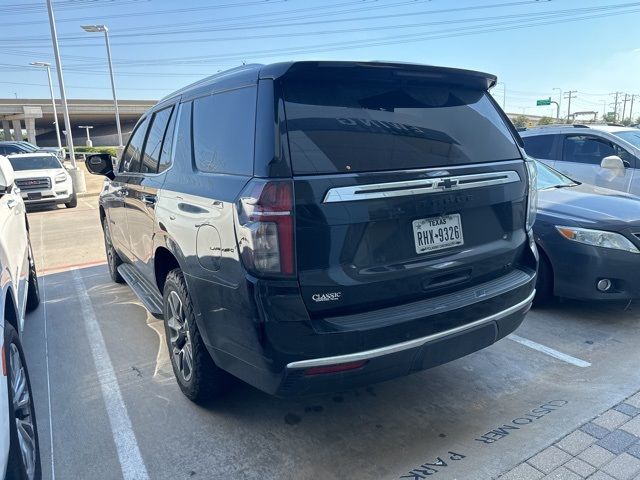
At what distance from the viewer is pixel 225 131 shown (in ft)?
8.83

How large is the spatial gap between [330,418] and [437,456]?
697 mm

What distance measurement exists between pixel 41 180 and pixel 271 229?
12407 millimetres

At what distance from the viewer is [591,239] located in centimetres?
419

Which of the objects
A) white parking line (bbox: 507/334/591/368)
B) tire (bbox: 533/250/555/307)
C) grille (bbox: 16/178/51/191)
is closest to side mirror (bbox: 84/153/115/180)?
white parking line (bbox: 507/334/591/368)

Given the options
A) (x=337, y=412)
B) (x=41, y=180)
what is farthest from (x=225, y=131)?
(x=41, y=180)

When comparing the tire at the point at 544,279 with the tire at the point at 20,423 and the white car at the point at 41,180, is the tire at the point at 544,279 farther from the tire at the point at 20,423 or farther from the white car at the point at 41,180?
the white car at the point at 41,180

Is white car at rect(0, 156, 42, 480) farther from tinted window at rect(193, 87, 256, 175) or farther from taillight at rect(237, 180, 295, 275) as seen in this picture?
tinted window at rect(193, 87, 256, 175)

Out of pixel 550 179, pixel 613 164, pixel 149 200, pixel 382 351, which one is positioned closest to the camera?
pixel 382 351

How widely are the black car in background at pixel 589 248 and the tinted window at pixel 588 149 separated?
3.38 metres

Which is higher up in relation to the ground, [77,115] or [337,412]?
[77,115]

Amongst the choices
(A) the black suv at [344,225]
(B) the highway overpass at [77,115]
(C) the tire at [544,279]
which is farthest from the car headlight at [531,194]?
(B) the highway overpass at [77,115]

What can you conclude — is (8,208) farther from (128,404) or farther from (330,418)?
(330,418)

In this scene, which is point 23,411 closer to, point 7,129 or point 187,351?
point 187,351

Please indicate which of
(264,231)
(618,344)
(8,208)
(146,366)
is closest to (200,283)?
(264,231)
